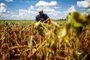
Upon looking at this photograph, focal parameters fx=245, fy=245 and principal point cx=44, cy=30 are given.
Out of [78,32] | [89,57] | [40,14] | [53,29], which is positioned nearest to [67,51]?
[89,57]

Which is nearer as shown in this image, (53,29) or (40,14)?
(53,29)

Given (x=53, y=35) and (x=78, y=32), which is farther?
(x=53, y=35)

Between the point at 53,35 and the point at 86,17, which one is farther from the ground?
the point at 86,17

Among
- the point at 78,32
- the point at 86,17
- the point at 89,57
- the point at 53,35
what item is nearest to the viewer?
the point at 86,17

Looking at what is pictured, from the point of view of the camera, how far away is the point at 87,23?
1.16 m

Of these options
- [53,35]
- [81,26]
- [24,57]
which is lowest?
[24,57]

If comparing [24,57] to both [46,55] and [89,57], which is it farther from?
[89,57]

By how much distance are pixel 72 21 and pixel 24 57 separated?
1.50 m

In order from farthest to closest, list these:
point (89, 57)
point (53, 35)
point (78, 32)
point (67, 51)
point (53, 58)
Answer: point (67, 51), point (53, 58), point (89, 57), point (53, 35), point (78, 32)

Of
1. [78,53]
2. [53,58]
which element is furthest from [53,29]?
[53,58]

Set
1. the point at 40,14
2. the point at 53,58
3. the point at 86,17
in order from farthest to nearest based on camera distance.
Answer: the point at 40,14
the point at 53,58
the point at 86,17

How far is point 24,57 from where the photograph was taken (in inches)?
101

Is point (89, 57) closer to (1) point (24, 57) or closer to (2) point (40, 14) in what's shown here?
(1) point (24, 57)

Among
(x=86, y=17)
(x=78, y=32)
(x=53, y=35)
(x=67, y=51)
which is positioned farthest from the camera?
(x=67, y=51)
